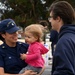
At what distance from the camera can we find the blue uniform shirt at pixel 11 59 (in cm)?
347

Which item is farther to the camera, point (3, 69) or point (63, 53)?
point (3, 69)

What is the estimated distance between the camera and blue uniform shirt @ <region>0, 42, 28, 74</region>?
3.47 metres

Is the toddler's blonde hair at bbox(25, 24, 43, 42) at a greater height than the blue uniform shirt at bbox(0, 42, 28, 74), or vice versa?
the toddler's blonde hair at bbox(25, 24, 43, 42)

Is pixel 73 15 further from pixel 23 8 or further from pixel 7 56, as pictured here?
pixel 23 8

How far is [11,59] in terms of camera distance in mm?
3482

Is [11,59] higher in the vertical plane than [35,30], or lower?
lower

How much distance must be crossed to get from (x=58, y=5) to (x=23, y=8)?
39.6 meters

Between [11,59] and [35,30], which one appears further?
[35,30]

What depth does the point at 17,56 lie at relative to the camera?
3.55m

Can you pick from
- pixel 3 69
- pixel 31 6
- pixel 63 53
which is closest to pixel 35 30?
pixel 3 69

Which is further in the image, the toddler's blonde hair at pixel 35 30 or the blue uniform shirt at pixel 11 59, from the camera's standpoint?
the toddler's blonde hair at pixel 35 30

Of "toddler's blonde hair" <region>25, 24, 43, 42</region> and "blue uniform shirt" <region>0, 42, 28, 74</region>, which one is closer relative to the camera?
"blue uniform shirt" <region>0, 42, 28, 74</region>

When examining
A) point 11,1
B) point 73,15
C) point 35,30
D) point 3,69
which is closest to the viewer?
point 73,15

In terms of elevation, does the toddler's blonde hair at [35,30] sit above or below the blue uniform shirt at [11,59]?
above
